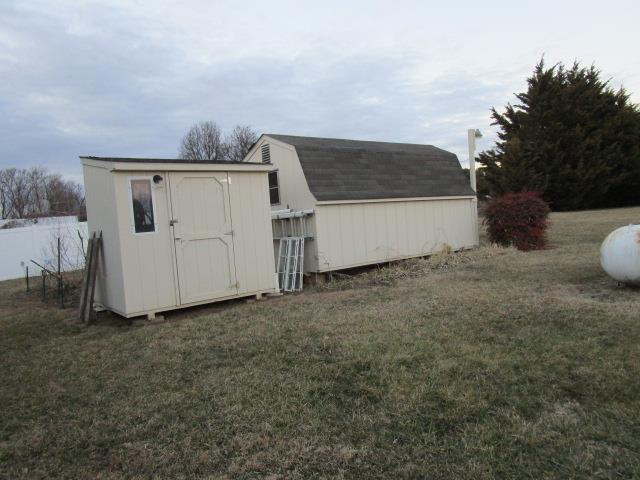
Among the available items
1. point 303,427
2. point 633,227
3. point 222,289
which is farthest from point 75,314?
point 633,227

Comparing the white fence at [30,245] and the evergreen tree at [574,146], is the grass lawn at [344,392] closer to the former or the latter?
the white fence at [30,245]

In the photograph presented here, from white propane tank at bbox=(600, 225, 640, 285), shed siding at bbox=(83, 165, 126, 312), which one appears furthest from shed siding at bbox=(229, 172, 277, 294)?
white propane tank at bbox=(600, 225, 640, 285)

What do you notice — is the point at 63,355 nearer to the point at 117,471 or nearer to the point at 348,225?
the point at 117,471

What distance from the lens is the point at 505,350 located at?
4211 millimetres

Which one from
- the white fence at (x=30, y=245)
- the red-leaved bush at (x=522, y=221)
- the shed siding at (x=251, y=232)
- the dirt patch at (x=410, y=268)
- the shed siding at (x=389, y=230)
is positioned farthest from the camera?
the white fence at (x=30, y=245)

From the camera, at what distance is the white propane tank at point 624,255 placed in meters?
6.09

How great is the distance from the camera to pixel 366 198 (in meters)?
9.86

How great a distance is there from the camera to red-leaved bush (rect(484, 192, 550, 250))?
38.3 ft

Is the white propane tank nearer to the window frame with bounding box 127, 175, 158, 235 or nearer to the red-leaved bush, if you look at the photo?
the red-leaved bush

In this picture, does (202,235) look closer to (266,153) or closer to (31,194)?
(266,153)

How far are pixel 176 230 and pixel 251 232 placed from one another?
1.27m

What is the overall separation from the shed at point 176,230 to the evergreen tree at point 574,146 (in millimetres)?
20495

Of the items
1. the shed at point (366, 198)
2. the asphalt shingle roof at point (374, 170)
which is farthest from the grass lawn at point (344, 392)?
the asphalt shingle roof at point (374, 170)

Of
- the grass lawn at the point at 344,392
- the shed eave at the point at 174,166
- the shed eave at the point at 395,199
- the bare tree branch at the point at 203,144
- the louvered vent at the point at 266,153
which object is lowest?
the grass lawn at the point at 344,392
